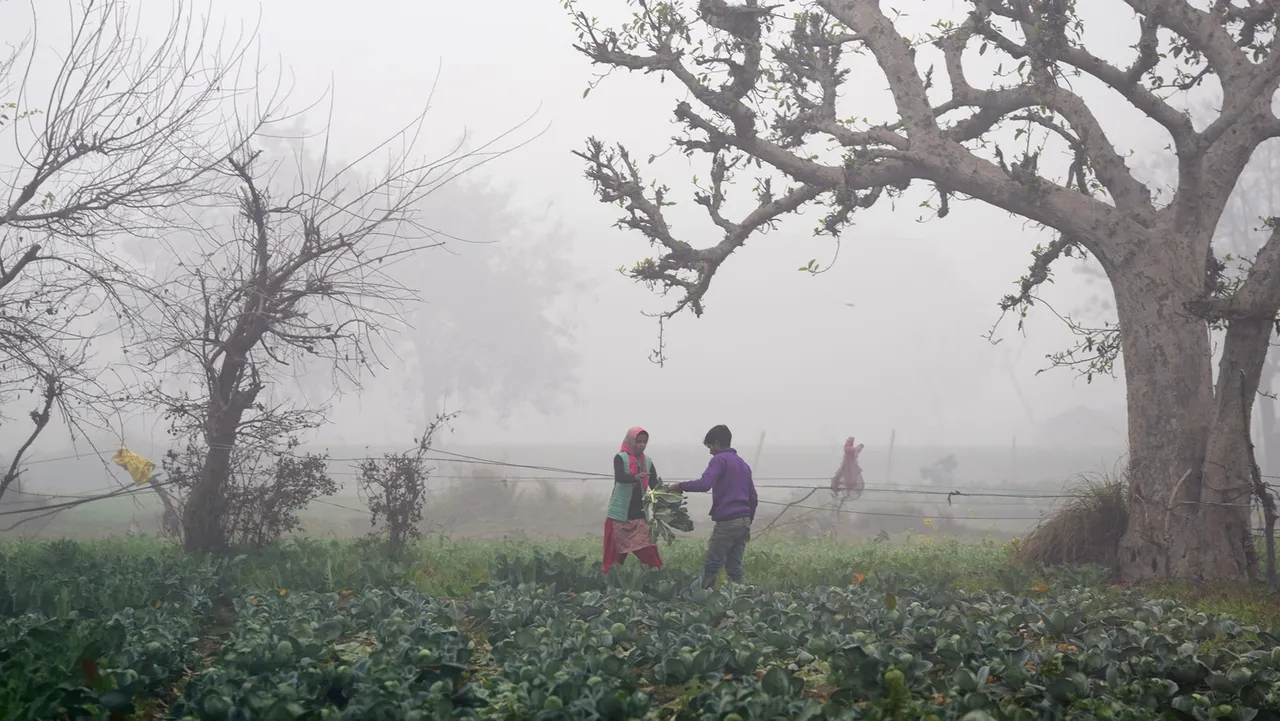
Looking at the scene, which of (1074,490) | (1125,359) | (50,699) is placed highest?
(1125,359)

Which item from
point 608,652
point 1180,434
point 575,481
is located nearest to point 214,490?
point 608,652

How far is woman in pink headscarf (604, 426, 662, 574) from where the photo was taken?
9.89m

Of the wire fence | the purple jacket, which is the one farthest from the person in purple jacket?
the wire fence

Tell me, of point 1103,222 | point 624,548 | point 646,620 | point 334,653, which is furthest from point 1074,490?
point 334,653

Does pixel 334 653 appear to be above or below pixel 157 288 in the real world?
below

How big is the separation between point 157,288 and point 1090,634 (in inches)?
354

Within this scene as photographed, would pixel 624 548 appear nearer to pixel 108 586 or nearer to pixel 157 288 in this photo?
pixel 108 586

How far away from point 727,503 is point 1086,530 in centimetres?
448

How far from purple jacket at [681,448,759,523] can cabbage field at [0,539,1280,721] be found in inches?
38.4

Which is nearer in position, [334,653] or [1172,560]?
[334,653]

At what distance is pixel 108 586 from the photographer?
25.1 feet

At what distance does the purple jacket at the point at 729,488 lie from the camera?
9.73 m

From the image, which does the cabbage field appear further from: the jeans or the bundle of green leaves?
the bundle of green leaves

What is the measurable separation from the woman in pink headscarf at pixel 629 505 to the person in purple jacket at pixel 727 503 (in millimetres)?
325
